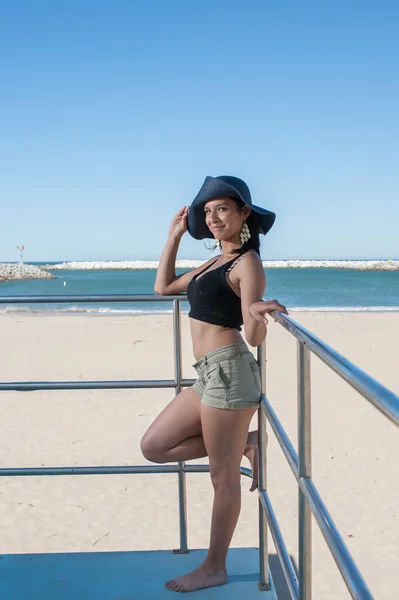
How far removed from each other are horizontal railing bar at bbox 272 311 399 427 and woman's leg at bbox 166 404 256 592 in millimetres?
838

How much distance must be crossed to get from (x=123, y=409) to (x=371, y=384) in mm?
6676

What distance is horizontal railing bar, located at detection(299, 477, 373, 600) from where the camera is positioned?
963 millimetres

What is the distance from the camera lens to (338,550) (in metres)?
1.07

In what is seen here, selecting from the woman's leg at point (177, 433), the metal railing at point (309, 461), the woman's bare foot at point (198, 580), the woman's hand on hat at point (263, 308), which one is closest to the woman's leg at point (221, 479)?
the woman's bare foot at point (198, 580)

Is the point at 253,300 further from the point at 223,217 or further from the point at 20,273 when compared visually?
the point at 20,273

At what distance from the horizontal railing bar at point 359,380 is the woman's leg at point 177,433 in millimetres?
980

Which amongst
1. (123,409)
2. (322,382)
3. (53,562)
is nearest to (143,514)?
(53,562)

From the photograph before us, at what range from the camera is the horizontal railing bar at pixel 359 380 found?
81cm

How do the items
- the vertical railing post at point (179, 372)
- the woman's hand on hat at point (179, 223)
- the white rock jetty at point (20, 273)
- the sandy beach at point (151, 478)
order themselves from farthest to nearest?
the white rock jetty at point (20, 273) → the sandy beach at point (151, 478) → the woman's hand on hat at point (179, 223) → the vertical railing post at point (179, 372)

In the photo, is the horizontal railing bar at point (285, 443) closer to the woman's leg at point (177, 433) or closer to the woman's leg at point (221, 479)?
the woman's leg at point (221, 479)

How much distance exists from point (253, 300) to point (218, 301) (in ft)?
0.67

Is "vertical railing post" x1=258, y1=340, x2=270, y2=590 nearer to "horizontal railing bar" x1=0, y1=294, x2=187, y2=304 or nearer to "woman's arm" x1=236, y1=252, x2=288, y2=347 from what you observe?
"woman's arm" x1=236, y1=252, x2=288, y2=347

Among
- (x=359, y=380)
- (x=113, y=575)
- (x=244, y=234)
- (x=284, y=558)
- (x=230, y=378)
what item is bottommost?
(x=113, y=575)

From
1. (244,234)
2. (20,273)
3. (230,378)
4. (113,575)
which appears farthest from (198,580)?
(20,273)
